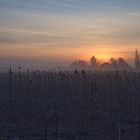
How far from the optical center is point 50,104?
80.7ft

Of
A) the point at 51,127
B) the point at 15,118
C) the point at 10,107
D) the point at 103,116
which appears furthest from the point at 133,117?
the point at 10,107

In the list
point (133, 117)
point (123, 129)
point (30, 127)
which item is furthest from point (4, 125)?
point (133, 117)

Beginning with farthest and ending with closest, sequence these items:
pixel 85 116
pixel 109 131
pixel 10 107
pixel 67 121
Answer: pixel 10 107 < pixel 85 116 < pixel 67 121 < pixel 109 131

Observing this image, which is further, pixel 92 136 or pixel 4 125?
pixel 4 125

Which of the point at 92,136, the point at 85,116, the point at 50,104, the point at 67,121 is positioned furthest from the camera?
the point at 50,104

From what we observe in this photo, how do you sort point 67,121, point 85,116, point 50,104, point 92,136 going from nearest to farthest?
point 92,136 → point 67,121 → point 85,116 → point 50,104

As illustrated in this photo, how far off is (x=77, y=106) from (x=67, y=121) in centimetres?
538

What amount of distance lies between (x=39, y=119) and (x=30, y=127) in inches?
85.4

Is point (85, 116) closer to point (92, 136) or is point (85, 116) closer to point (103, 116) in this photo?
point (103, 116)

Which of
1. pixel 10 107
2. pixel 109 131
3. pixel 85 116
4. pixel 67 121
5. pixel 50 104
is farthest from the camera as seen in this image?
pixel 50 104

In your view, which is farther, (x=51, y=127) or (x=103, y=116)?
(x=103, y=116)

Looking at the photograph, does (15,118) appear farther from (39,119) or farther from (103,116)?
(103,116)

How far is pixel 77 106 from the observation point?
23875mm

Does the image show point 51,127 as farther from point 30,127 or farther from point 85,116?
point 85,116
